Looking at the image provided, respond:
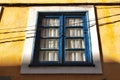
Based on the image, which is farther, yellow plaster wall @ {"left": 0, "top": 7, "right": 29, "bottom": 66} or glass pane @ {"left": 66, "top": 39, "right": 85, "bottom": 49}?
glass pane @ {"left": 66, "top": 39, "right": 85, "bottom": 49}

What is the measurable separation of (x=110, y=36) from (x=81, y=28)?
73cm

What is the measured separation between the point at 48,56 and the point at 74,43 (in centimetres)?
70

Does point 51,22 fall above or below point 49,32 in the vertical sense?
above

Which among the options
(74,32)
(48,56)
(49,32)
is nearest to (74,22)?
(74,32)

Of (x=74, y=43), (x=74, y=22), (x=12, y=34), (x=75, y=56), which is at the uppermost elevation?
(x=74, y=22)

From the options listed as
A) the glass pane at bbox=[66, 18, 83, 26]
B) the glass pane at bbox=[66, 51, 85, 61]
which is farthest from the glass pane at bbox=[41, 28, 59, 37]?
the glass pane at bbox=[66, 51, 85, 61]

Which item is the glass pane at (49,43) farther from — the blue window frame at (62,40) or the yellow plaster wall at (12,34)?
the yellow plaster wall at (12,34)

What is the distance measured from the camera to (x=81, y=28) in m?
7.30

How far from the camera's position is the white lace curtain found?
680 cm

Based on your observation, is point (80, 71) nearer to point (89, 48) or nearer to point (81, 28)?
point (89, 48)

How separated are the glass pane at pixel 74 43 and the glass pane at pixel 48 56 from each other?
37 centimetres

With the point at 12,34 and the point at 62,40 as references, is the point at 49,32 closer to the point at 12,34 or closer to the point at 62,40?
the point at 62,40

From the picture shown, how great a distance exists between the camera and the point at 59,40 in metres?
7.07

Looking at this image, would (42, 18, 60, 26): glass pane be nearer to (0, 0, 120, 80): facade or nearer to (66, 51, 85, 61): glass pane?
(0, 0, 120, 80): facade
